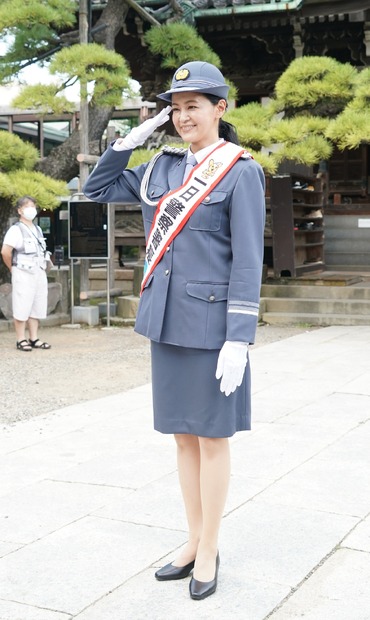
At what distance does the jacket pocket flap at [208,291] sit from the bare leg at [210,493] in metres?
0.50

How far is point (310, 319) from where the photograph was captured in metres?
11.4

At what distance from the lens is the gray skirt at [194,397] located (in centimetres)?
282

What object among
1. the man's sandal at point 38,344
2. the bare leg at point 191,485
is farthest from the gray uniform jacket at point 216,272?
the man's sandal at point 38,344

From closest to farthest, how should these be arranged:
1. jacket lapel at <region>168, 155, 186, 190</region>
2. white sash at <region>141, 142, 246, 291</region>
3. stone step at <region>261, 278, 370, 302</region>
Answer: white sash at <region>141, 142, 246, 291</region> → jacket lapel at <region>168, 155, 186, 190</region> → stone step at <region>261, 278, 370, 302</region>

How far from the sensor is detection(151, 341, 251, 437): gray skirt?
2820mm

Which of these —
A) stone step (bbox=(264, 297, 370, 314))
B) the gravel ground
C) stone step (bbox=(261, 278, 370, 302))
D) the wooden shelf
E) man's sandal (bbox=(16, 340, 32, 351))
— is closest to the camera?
the gravel ground

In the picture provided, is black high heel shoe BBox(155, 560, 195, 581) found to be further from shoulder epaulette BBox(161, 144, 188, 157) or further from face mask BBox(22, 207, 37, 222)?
face mask BBox(22, 207, 37, 222)

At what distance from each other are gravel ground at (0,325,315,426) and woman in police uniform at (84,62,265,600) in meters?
3.10

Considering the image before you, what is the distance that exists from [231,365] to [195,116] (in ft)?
2.89

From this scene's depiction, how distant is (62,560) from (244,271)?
4.39 feet


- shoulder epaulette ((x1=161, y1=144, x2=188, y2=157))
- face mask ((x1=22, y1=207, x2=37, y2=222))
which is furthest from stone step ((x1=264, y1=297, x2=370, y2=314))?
shoulder epaulette ((x1=161, y1=144, x2=188, y2=157))

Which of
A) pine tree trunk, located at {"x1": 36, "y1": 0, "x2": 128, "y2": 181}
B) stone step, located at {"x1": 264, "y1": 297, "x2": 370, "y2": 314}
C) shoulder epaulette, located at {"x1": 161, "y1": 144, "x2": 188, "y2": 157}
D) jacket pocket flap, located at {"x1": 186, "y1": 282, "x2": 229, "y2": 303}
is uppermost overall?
pine tree trunk, located at {"x1": 36, "y1": 0, "x2": 128, "y2": 181}

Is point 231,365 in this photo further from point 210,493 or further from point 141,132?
point 141,132

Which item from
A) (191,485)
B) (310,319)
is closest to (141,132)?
(191,485)
